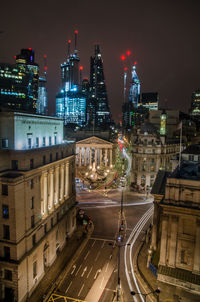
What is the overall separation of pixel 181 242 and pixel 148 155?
51826 millimetres

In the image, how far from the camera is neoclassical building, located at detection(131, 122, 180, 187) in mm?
83688

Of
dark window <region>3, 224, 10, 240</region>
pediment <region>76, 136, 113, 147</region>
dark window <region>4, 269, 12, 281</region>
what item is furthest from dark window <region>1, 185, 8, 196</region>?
pediment <region>76, 136, 113, 147</region>

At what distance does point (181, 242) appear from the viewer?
33.6 metres

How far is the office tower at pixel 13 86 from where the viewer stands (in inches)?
4882

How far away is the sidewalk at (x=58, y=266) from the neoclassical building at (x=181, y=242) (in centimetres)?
1635

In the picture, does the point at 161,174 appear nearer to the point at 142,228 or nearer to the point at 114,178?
the point at 142,228

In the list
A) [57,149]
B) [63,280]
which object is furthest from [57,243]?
[57,149]

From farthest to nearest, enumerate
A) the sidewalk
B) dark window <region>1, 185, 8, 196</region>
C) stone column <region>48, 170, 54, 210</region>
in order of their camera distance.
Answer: stone column <region>48, 170, 54, 210</region> < the sidewalk < dark window <region>1, 185, 8, 196</region>

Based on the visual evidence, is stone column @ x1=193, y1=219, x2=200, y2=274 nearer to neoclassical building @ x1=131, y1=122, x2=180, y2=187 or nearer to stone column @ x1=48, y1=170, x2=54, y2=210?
stone column @ x1=48, y1=170, x2=54, y2=210

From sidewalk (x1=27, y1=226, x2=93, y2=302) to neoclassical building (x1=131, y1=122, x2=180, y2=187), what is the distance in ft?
122

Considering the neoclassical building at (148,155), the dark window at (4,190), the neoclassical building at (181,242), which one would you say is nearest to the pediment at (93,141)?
the neoclassical building at (148,155)

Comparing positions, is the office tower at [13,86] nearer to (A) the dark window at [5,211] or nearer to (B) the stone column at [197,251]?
(A) the dark window at [5,211]

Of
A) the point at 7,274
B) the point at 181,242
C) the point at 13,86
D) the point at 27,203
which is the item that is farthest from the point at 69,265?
the point at 13,86

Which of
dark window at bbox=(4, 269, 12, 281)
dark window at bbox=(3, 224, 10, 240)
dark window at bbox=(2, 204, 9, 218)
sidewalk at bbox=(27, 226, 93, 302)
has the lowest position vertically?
sidewalk at bbox=(27, 226, 93, 302)
